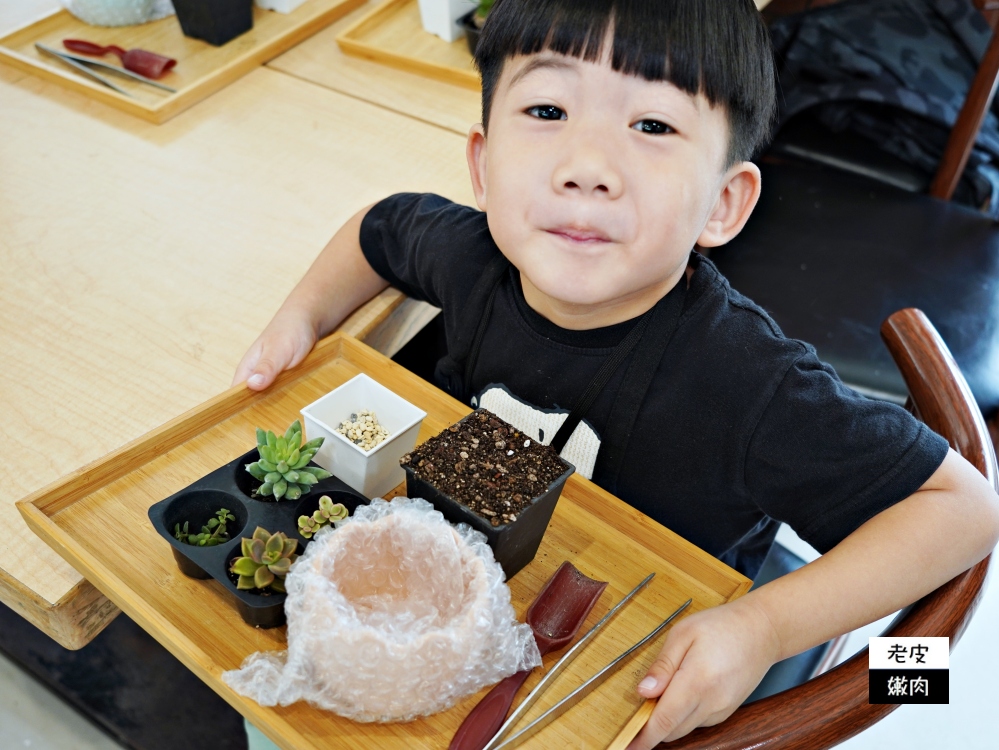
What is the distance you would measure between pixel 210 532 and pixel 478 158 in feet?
1.79

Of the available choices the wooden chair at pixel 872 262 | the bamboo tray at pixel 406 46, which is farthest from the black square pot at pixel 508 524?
the bamboo tray at pixel 406 46

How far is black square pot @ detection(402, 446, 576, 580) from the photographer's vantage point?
0.72m

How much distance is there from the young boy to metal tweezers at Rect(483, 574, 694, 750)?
0.11 ft

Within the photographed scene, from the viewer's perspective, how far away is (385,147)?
1.42 metres

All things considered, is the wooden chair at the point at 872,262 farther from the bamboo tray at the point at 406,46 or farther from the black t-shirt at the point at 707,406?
the bamboo tray at the point at 406,46

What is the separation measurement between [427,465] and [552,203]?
11.5 inches

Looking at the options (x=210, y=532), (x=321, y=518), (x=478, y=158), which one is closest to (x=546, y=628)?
(x=321, y=518)

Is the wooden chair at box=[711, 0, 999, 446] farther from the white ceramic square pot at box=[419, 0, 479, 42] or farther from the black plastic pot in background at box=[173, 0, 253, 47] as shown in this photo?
the black plastic pot in background at box=[173, 0, 253, 47]

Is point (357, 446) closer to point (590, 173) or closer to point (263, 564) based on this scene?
point (263, 564)

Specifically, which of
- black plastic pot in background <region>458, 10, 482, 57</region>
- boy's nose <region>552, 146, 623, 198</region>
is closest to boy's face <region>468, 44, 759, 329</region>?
boy's nose <region>552, 146, 623, 198</region>

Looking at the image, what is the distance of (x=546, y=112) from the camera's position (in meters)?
0.88

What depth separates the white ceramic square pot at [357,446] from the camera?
0.84 metres

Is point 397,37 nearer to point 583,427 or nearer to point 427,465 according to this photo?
point 583,427

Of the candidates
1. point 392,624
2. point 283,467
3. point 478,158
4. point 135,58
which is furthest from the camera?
point 135,58
